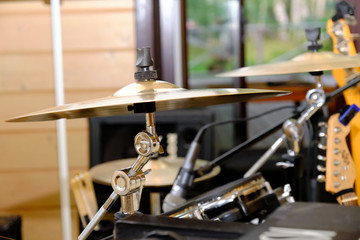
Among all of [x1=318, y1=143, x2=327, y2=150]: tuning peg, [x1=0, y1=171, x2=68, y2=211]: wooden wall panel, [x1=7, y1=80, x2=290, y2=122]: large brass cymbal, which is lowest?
[x1=0, y1=171, x2=68, y2=211]: wooden wall panel

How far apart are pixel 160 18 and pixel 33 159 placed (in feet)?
3.10

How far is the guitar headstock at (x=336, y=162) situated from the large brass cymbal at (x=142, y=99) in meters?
0.47

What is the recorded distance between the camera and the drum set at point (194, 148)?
900mm

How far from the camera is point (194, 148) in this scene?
4.74ft

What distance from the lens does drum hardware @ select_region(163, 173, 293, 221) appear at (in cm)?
110

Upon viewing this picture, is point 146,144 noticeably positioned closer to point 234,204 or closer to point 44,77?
point 234,204

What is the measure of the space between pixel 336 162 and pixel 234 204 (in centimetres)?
43

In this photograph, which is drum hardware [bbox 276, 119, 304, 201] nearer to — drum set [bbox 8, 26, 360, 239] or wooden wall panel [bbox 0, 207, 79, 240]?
drum set [bbox 8, 26, 360, 239]

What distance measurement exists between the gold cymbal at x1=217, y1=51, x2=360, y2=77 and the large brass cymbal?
0.22 m

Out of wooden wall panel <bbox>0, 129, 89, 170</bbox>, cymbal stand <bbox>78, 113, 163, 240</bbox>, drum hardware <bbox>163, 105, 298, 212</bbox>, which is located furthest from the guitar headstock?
wooden wall panel <bbox>0, 129, 89, 170</bbox>

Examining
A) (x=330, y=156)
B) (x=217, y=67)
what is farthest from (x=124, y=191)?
(x=217, y=67)

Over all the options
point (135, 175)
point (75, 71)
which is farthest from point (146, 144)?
point (75, 71)

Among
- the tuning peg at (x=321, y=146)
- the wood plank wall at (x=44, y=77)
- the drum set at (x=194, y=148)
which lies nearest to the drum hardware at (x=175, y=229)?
the drum set at (x=194, y=148)

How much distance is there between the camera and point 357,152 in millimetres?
1561
